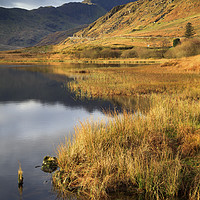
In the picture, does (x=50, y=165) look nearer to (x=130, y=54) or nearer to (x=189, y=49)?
(x=189, y=49)

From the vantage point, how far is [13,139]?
13.5 m

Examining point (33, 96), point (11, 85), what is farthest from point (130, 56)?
point (33, 96)

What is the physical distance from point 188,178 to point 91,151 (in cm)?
328

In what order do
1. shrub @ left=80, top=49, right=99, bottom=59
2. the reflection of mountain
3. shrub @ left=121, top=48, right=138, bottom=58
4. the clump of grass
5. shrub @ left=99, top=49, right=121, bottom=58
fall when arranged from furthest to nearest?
shrub @ left=80, top=49, right=99, bottom=59, shrub @ left=99, top=49, right=121, bottom=58, shrub @ left=121, top=48, right=138, bottom=58, the reflection of mountain, the clump of grass

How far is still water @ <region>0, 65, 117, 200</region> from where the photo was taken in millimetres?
8203

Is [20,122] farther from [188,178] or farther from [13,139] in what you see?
[188,178]

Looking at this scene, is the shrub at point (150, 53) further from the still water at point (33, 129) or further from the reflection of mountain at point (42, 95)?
the still water at point (33, 129)

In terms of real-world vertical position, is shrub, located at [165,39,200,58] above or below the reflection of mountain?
above

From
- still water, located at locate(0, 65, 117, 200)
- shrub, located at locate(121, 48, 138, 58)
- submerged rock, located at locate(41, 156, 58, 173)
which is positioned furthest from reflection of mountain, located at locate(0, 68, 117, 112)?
shrub, located at locate(121, 48, 138, 58)

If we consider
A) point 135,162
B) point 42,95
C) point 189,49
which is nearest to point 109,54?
point 189,49

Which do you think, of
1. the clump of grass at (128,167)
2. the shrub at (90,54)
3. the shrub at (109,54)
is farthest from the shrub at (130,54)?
the clump of grass at (128,167)

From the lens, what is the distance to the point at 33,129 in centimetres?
1557

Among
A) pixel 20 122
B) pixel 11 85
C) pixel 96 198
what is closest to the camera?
pixel 96 198

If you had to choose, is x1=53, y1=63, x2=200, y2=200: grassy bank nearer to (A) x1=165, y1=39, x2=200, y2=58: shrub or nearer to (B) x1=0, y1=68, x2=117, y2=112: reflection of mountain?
(B) x1=0, y1=68, x2=117, y2=112: reflection of mountain
